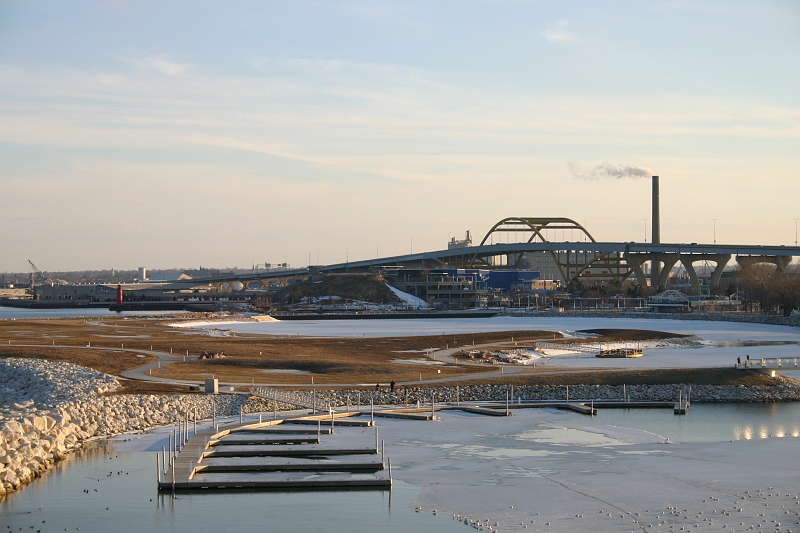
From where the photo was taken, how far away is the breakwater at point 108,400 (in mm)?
31594

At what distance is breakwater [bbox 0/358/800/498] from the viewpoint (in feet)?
104

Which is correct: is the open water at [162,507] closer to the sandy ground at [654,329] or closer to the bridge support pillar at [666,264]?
the sandy ground at [654,329]

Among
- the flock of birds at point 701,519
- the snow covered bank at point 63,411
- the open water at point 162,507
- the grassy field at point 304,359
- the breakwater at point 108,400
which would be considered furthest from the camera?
the grassy field at point 304,359

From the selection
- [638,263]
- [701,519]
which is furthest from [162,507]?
[638,263]

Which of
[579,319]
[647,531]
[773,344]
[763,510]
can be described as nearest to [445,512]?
[647,531]

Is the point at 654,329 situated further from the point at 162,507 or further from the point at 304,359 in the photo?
the point at 162,507

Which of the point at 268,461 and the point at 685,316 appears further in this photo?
the point at 685,316

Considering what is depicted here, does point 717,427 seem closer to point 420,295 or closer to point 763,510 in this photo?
point 763,510

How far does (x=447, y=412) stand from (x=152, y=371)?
793 inches

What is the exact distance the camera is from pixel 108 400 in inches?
1603

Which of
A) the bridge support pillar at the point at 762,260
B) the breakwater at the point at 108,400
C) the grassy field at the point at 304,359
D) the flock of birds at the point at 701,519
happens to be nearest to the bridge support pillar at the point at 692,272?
the bridge support pillar at the point at 762,260

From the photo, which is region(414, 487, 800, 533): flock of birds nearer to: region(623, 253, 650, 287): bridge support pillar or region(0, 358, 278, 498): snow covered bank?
region(0, 358, 278, 498): snow covered bank

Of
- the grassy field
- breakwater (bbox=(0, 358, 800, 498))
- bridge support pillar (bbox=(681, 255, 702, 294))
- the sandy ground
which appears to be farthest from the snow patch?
breakwater (bbox=(0, 358, 800, 498))

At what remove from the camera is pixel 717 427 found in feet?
129
